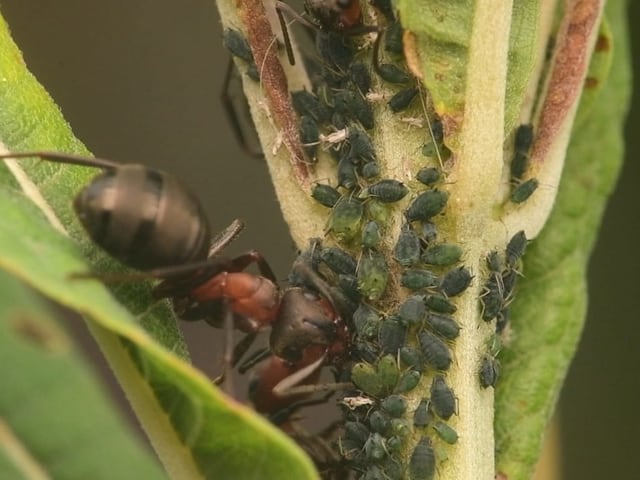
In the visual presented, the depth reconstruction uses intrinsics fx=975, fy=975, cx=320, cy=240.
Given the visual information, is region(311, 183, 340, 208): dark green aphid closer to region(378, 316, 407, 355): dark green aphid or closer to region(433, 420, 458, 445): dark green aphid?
region(378, 316, 407, 355): dark green aphid

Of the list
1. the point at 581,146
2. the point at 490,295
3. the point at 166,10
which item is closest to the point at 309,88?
the point at 490,295

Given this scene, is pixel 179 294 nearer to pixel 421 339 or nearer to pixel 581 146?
pixel 421 339

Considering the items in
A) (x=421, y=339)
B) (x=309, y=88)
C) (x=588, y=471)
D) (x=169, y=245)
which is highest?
(x=309, y=88)

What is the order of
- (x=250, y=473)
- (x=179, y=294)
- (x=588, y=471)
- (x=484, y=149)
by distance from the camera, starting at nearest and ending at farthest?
1. (x=250, y=473)
2. (x=484, y=149)
3. (x=179, y=294)
4. (x=588, y=471)

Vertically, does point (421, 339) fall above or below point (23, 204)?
below

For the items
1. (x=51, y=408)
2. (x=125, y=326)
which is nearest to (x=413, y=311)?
(x=125, y=326)

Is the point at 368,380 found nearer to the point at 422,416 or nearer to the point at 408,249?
the point at 422,416

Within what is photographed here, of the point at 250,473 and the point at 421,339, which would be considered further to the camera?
the point at 421,339

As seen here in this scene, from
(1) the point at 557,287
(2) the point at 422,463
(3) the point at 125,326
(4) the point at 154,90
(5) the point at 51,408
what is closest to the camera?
(5) the point at 51,408
